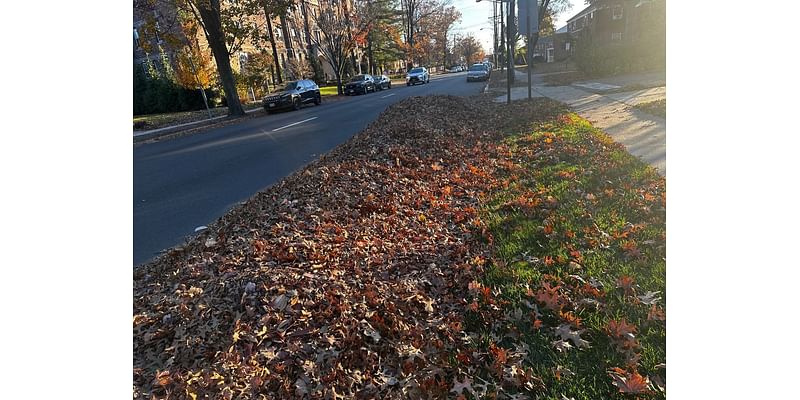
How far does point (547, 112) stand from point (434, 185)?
23.1 ft

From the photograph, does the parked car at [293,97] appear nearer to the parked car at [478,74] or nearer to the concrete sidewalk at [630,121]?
the concrete sidewalk at [630,121]

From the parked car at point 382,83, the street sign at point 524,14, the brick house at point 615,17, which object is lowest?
the parked car at point 382,83

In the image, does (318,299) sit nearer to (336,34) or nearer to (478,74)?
(336,34)

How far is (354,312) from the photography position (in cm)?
294

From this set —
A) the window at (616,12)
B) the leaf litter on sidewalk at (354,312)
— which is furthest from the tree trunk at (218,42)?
the window at (616,12)

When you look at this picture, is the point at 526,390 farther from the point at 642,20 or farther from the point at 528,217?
the point at 642,20

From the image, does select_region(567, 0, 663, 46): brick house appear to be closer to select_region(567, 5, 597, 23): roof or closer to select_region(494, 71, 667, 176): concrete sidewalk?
select_region(567, 5, 597, 23): roof

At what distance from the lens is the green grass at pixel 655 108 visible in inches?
381

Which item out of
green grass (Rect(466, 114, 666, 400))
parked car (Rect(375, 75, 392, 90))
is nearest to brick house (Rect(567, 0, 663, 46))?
parked car (Rect(375, 75, 392, 90))

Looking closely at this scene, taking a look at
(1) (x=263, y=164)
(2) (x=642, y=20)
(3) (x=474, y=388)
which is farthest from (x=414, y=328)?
(2) (x=642, y=20)

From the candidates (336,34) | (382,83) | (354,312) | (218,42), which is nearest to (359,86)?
(336,34)

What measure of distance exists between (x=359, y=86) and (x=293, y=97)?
12.0m

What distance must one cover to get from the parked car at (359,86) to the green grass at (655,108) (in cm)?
2584

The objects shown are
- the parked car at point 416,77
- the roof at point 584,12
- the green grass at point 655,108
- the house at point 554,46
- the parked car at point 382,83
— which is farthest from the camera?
the house at point 554,46
